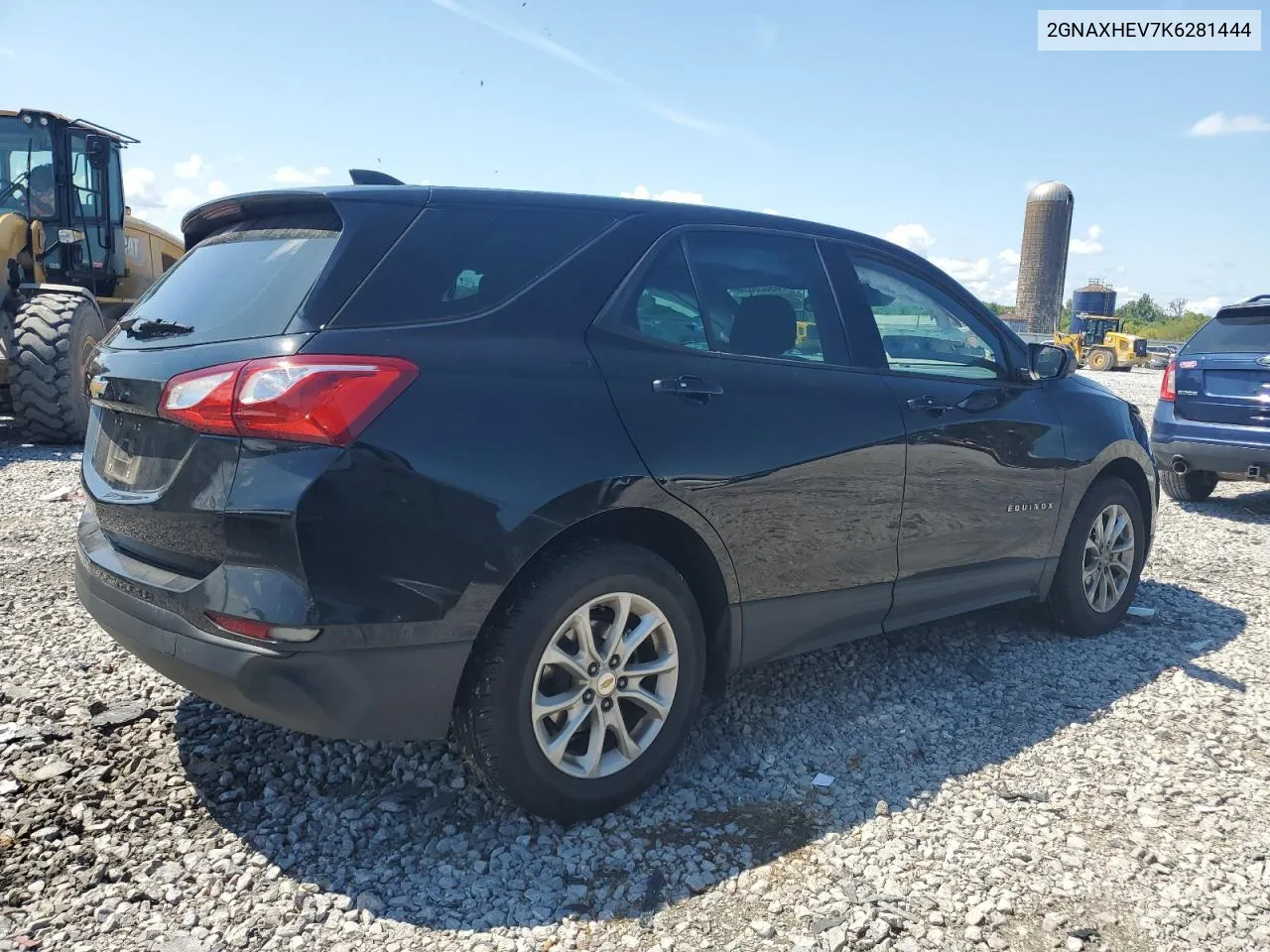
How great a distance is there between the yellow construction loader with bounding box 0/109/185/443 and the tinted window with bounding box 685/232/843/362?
7.73 m

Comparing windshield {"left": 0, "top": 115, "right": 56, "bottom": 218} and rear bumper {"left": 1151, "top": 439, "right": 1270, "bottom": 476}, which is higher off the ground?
windshield {"left": 0, "top": 115, "right": 56, "bottom": 218}

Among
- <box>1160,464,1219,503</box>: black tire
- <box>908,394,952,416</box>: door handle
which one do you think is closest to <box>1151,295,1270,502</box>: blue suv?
<box>1160,464,1219,503</box>: black tire

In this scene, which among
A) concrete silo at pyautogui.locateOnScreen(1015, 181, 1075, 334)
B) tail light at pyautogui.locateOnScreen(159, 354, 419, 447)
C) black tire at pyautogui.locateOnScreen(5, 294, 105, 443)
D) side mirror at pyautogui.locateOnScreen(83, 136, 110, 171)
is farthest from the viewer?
concrete silo at pyautogui.locateOnScreen(1015, 181, 1075, 334)

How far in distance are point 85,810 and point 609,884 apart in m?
1.57

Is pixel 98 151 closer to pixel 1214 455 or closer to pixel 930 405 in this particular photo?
pixel 930 405

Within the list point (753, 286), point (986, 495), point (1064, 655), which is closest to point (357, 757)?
point (753, 286)

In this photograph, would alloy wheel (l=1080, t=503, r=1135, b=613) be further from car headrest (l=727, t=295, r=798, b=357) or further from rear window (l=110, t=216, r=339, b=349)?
rear window (l=110, t=216, r=339, b=349)

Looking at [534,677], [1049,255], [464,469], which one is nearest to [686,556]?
[534,677]

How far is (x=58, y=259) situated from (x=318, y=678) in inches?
404

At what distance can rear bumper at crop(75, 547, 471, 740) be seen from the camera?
244cm

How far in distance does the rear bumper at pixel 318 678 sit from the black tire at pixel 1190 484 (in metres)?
8.42

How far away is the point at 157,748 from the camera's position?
128 inches

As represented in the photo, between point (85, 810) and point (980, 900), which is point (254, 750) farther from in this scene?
point (980, 900)

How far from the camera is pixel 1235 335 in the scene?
8.30 metres
